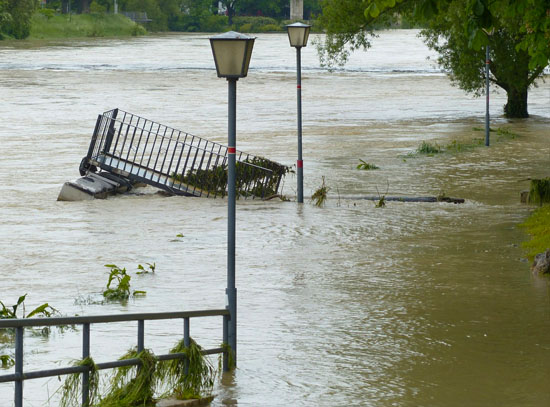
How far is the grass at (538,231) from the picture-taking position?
47.8 feet

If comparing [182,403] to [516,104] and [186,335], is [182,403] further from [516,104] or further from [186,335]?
[516,104]

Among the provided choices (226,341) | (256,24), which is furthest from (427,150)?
(256,24)

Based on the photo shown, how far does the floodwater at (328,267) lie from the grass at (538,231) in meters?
0.27

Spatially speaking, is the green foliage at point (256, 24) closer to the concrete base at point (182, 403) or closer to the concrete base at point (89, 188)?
the concrete base at point (89, 188)

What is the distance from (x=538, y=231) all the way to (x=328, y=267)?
3.85m

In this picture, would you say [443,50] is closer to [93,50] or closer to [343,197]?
[343,197]

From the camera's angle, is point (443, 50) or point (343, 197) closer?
point (343, 197)

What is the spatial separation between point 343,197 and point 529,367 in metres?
12.0

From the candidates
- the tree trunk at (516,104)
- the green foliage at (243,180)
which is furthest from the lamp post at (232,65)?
the tree trunk at (516,104)

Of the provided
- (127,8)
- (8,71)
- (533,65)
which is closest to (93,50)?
(8,71)

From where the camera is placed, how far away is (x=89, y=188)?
68.8ft

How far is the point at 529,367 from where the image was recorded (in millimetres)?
9062

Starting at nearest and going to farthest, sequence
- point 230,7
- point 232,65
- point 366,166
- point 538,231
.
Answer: point 232,65 < point 538,231 < point 366,166 < point 230,7

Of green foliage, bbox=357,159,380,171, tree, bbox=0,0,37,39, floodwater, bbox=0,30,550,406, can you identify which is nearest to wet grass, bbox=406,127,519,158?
floodwater, bbox=0,30,550,406
